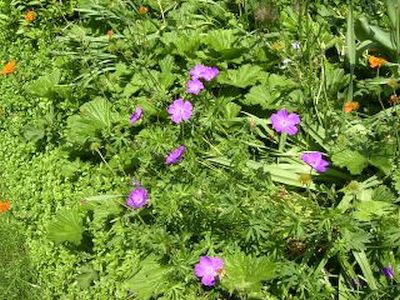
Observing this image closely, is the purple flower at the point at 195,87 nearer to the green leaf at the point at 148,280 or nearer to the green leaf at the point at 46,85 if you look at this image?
the green leaf at the point at 148,280

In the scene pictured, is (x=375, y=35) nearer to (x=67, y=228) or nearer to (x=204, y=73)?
(x=204, y=73)

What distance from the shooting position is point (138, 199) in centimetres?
253

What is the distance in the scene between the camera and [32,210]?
333cm

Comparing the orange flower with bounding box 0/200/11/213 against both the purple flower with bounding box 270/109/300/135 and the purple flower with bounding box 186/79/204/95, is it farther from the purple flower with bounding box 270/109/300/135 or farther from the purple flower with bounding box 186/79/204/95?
the purple flower with bounding box 270/109/300/135

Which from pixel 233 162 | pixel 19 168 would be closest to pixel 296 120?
pixel 233 162

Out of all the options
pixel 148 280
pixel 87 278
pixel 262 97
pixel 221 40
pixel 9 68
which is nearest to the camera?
pixel 148 280

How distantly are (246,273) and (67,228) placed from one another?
2.98 ft

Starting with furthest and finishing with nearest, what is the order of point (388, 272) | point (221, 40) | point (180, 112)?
point (221, 40)
point (180, 112)
point (388, 272)

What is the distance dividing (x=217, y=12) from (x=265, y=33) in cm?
40

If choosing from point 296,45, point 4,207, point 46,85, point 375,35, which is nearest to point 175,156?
point 296,45

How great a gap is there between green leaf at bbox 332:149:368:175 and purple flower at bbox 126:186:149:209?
72cm

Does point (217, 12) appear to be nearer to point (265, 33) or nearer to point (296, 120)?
point (265, 33)

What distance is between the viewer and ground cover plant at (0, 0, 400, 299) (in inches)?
94.7

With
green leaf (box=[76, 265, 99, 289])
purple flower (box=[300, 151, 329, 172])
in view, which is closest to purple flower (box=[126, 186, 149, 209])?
green leaf (box=[76, 265, 99, 289])
